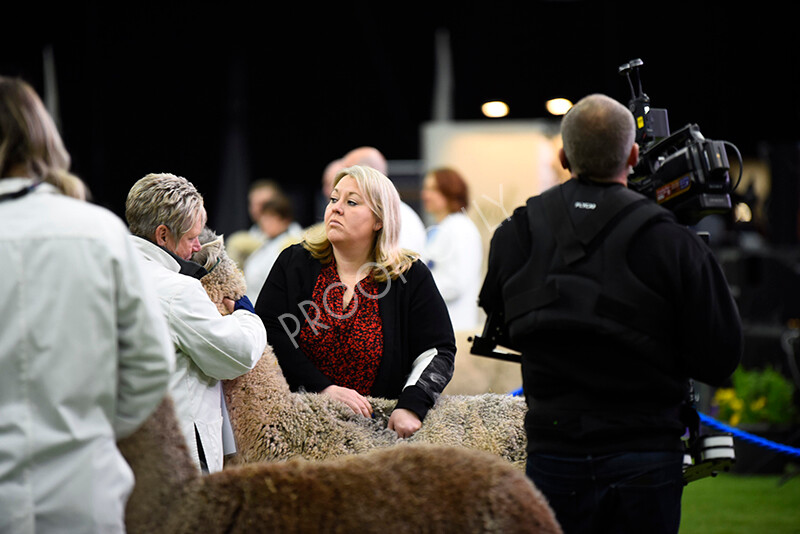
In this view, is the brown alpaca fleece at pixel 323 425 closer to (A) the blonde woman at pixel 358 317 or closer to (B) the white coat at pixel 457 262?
(A) the blonde woman at pixel 358 317

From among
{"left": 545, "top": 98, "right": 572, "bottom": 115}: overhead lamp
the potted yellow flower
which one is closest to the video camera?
the potted yellow flower

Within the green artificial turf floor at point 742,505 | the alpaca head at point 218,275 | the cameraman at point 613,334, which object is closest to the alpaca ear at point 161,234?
the alpaca head at point 218,275

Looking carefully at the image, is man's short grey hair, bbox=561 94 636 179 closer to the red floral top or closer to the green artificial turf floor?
the red floral top

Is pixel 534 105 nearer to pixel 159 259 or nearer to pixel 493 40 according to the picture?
pixel 493 40

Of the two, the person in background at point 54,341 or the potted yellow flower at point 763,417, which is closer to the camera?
the person in background at point 54,341

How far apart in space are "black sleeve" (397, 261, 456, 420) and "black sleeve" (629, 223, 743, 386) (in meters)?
1.21

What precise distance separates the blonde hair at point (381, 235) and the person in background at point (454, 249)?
159 cm

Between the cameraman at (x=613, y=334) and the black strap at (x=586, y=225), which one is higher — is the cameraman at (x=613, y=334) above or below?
below

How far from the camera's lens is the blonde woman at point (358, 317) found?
11.1 ft

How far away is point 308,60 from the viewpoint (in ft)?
36.7

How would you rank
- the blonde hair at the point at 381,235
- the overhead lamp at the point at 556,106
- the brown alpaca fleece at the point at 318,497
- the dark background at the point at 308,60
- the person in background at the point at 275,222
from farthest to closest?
the dark background at the point at 308,60 → the overhead lamp at the point at 556,106 → the person in background at the point at 275,222 → the blonde hair at the point at 381,235 → the brown alpaca fleece at the point at 318,497

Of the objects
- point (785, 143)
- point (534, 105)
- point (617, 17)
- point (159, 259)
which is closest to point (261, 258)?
point (534, 105)

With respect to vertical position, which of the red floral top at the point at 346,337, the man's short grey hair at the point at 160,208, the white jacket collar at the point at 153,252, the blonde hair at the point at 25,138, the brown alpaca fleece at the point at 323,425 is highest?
the blonde hair at the point at 25,138

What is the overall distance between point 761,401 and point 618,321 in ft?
17.7
